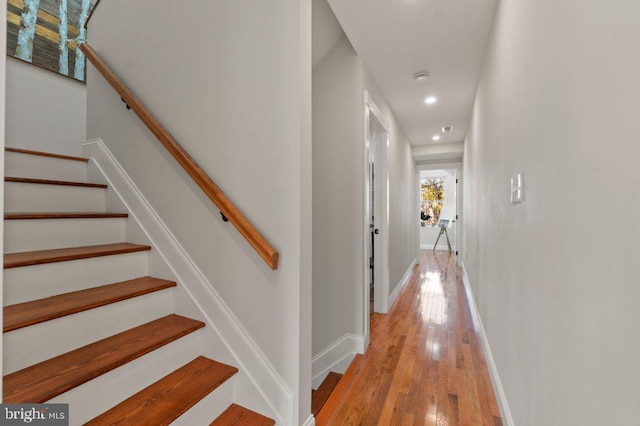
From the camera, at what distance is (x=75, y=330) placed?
1.33 meters

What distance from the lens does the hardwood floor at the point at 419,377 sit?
1649mm

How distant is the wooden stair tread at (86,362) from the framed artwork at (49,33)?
3.00 meters

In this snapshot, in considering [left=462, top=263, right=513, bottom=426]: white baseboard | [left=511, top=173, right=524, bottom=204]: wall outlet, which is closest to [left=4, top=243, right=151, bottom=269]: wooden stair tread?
[left=511, top=173, right=524, bottom=204]: wall outlet

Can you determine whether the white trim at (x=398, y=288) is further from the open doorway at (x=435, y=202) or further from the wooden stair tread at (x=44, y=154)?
the open doorway at (x=435, y=202)

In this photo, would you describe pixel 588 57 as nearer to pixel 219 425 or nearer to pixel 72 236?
pixel 219 425

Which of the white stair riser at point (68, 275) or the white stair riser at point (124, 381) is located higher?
the white stair riser at point (68, 275)

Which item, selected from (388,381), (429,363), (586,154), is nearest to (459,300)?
(429,363)

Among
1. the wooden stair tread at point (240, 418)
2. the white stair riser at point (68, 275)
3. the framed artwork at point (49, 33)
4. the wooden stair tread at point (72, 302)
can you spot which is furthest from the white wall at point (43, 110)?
the wooden stair tread at point (240, 418)

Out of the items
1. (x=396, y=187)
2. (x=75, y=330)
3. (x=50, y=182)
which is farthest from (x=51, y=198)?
(x=396, y=187)

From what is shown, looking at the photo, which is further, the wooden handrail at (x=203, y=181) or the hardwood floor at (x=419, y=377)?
the hardwood floor at (x=419, y=377)

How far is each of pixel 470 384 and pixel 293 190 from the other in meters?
1.82

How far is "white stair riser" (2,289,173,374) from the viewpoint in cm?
116

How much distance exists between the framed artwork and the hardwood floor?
4065 mm

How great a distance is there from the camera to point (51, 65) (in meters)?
2.90
